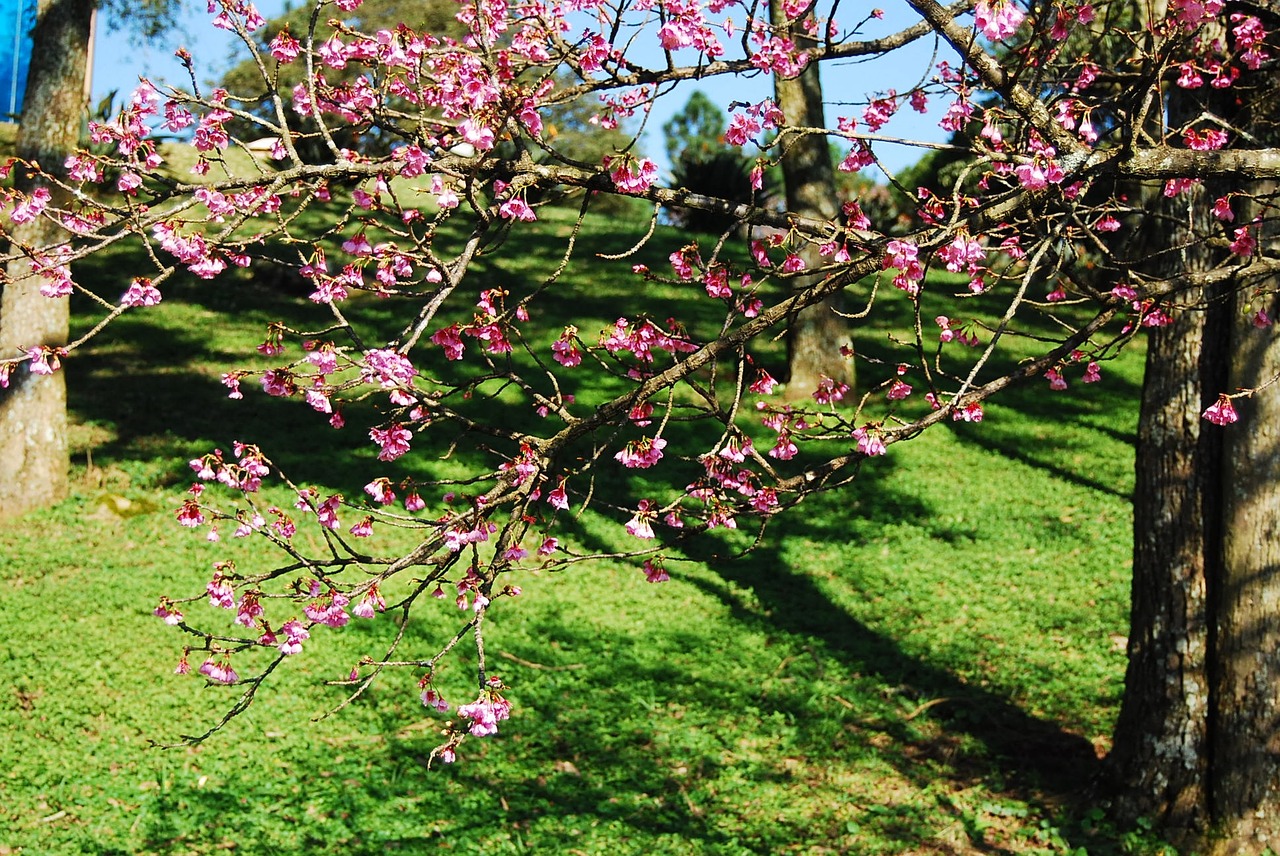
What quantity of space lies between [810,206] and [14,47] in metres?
13.4

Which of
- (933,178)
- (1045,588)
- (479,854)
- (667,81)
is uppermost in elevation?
(933,178)

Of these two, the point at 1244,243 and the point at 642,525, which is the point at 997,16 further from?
the point at 1244,243

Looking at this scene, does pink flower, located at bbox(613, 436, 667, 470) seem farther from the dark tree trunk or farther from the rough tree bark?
the dark tree trunk

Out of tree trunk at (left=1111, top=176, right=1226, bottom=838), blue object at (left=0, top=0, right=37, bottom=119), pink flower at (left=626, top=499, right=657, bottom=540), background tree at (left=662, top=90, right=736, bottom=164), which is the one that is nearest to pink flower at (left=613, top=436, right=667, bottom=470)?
pink flower at (left=626, top=499, right=657, bottom=540)

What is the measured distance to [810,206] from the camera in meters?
11.9

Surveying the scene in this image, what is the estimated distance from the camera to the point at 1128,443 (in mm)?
11727

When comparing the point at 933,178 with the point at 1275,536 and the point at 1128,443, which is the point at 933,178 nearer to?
the point at 1128,443

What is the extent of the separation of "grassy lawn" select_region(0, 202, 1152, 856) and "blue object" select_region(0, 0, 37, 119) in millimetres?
9172

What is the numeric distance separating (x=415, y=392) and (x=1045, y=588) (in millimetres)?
6686

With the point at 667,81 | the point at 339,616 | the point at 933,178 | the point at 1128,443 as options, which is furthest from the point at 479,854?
the point at 933,178

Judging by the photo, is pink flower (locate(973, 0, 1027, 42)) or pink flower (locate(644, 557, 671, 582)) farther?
pink flower (locate(644, 557, 671, 582))

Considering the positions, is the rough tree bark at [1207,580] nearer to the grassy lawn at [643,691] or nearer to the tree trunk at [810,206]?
the grassy lawn at [643,691]

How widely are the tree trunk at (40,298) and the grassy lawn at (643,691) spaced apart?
1.60ft

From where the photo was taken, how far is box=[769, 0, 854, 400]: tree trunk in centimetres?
1173
